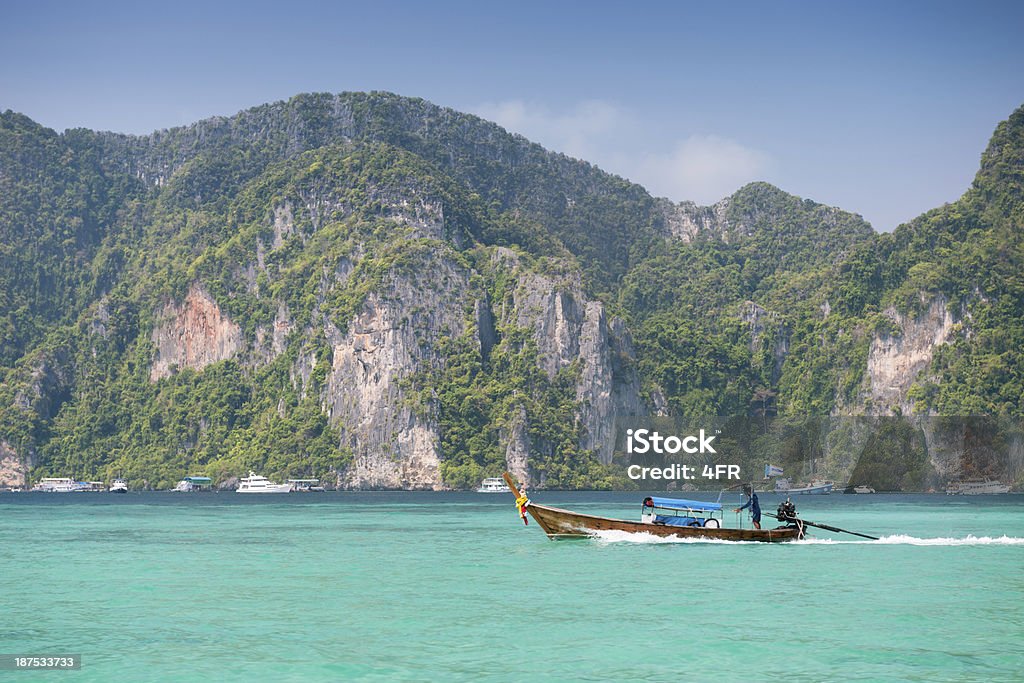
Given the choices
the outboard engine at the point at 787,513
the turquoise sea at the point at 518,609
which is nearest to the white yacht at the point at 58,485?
the turquoise sea at the point at 518,609

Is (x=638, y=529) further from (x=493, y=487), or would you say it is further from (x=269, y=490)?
(x=269, y=490)

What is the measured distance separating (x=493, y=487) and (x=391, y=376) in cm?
2265

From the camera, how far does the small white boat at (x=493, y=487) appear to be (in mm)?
165750

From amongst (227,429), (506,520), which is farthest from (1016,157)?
(506,520)

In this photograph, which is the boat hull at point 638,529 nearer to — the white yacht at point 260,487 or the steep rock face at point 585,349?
the white yacht at point 260,487

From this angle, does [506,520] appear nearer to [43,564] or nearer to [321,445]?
[43,564]

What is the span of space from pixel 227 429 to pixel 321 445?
69.3 feet

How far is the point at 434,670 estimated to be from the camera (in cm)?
2622

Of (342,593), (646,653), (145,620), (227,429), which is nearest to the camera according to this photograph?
(646,653)

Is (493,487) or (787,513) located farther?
(493,487)

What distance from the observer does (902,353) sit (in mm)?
180750

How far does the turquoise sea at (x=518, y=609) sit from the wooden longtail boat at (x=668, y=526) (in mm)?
789

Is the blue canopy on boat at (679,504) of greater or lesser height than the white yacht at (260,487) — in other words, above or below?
above

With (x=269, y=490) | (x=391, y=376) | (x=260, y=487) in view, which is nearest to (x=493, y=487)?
(x=391, y=376)
